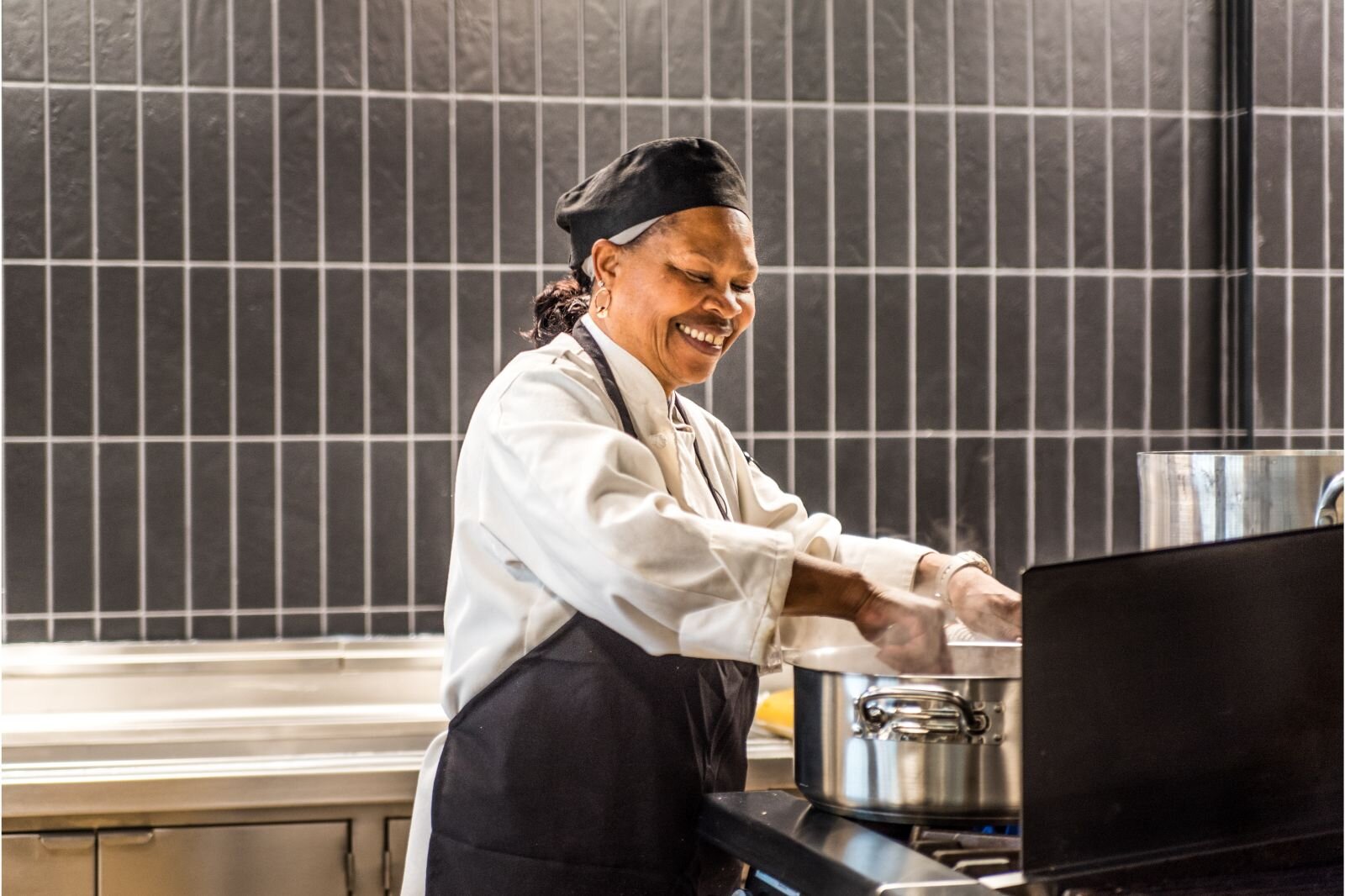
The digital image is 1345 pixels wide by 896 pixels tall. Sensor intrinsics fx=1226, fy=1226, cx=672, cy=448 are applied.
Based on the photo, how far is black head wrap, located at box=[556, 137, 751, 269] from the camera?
4.41ft

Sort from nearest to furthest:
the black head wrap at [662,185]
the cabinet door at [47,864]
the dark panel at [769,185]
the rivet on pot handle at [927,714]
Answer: the rivet on pot handle at [927,714] → the black head wrap at [662,185] → the cabinet door at [47,864] → the dark panel at [769,185]

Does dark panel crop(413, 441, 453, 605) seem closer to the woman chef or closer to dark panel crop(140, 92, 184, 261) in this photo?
dark panel crop(140, 92, 184, 261)

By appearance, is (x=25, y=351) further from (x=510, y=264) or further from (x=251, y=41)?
(x=510, y=264)

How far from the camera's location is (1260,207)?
2480 millimetres

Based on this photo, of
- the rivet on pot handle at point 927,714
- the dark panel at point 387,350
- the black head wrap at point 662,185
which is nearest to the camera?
the rivet on pot handle at point 927,714

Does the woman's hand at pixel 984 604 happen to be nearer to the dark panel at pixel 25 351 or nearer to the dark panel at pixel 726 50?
the dark panel at pixel 726 50

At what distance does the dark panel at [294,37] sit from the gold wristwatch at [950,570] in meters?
1.55

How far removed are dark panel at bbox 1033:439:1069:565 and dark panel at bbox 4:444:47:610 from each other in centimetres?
190

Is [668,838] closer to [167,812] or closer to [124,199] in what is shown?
[167,812]

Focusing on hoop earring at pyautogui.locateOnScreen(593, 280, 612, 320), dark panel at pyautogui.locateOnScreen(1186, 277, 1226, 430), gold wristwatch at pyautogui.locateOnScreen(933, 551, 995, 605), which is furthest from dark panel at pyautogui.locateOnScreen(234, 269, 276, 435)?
dark panel at pyautogui.locateOnScreen(1186, 277, 1226, 430)

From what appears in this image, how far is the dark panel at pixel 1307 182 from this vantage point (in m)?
2.49

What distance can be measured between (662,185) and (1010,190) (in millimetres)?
1354

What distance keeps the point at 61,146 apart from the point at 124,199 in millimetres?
141

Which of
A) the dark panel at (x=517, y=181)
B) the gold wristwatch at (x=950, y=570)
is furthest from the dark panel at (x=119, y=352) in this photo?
the gold wristwatch at (x=950, y=570)
